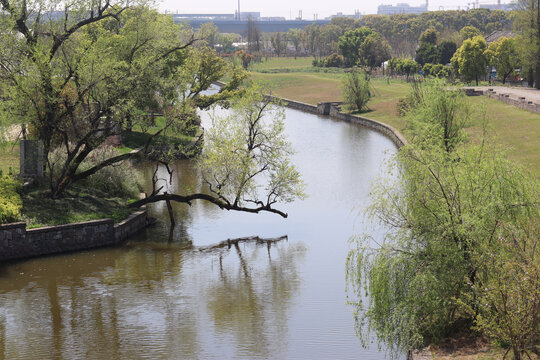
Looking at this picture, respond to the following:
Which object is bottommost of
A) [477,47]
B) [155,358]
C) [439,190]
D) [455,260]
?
[155,358]

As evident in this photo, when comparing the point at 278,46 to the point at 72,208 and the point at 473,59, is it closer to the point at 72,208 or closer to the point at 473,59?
the point at 473,59

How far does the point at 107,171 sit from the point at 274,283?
12.5 metres

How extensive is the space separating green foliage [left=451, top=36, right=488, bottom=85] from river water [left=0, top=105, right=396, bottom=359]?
56749 mm

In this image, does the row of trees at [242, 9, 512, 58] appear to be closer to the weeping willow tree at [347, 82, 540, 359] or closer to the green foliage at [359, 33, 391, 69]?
the green foliage at [359, 33, 391, 69]

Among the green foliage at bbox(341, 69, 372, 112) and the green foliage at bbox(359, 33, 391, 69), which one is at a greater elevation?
the green foliage at bbox(359, 33, 391, 69)

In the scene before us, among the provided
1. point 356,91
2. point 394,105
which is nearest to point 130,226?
point 394,105

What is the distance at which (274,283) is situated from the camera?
27.6 meters

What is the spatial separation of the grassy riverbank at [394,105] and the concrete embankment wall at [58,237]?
1178 cm

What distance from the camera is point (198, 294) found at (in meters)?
26.2

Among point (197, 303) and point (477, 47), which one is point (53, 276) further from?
point (477, 47)

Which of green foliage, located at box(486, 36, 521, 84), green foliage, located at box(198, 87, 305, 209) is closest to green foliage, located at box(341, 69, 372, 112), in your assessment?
green foliage, located at box(486, 36, 521, 84)

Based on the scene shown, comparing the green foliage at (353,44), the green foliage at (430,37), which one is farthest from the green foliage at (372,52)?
the green foliage at (430,37)

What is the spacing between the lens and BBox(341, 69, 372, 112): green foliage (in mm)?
83000

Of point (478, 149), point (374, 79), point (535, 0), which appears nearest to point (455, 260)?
point (478, 149)
